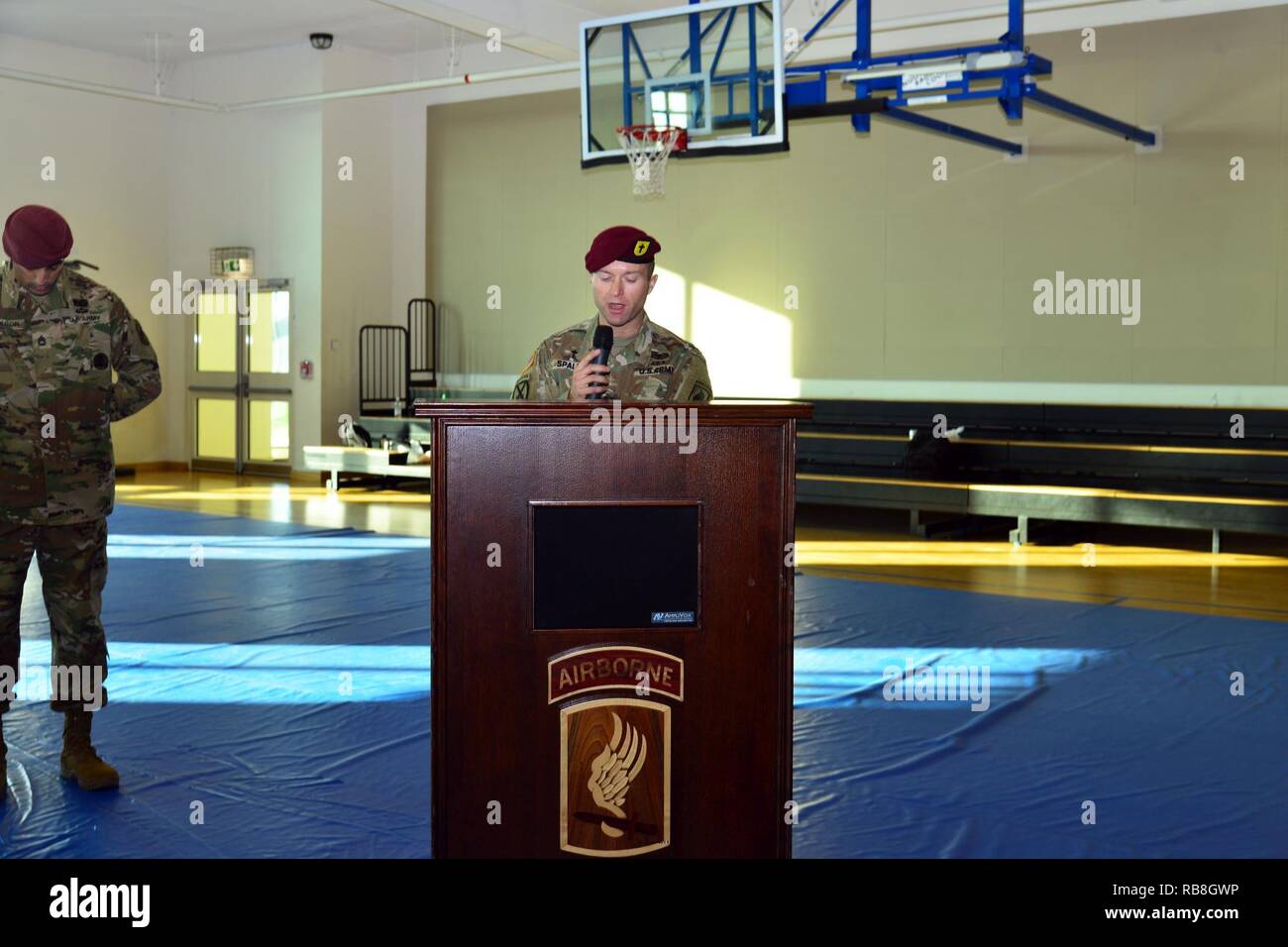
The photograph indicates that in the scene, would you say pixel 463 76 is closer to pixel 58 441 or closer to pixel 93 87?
pixel 93 87

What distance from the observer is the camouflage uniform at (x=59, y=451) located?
371 centimetres

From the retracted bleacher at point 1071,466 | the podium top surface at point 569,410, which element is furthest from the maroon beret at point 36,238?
the retracted bleacher at point 1071,466

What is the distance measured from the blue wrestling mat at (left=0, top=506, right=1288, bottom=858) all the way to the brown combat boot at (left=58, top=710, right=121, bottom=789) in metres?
0.05

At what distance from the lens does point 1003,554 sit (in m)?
9.20

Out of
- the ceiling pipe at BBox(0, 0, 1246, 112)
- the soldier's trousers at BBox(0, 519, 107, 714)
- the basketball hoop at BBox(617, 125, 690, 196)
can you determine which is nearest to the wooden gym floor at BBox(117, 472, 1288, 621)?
the basketball hoop at BBox(617, 125, 690, 196)

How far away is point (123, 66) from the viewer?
47.0 ft

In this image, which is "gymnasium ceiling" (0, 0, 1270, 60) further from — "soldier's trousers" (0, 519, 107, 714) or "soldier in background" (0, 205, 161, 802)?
"soldier's trousers" (0, 519, 107, 714)

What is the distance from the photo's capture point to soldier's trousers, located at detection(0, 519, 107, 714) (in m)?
3.74

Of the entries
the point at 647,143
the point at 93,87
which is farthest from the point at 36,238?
the point at 93,87

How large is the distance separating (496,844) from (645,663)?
0.44 m

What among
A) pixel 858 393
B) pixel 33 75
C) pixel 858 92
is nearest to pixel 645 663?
pixel 858 92

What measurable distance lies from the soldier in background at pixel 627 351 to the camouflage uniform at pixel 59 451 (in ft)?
4.17

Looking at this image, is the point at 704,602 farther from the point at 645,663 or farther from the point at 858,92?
the point at 858,92

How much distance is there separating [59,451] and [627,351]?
1.69 meters
